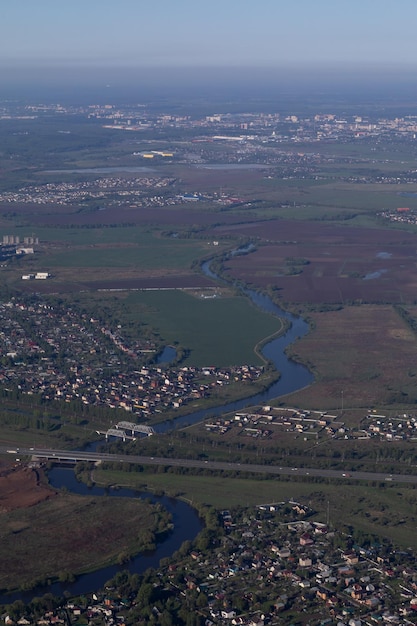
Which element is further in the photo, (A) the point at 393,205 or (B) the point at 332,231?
(A) the point at 393,205

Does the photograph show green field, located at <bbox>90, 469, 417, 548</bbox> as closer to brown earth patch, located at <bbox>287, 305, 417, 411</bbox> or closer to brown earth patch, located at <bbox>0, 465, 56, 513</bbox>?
brown earth patch, located at <bbox>0, 465, 56, 513</bbox>

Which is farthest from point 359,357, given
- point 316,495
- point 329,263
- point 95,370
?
point 329,263

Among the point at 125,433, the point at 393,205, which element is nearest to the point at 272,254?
the point at 393,205

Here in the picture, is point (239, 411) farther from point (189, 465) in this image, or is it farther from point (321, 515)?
point (321, 515)

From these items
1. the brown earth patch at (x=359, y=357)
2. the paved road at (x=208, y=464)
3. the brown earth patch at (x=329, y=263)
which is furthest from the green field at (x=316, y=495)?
the brown earth patch at (x=329, y=263)

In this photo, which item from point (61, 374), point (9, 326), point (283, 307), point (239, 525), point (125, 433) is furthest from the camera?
point (283, 307)

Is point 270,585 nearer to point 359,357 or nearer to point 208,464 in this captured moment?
point 208,464
